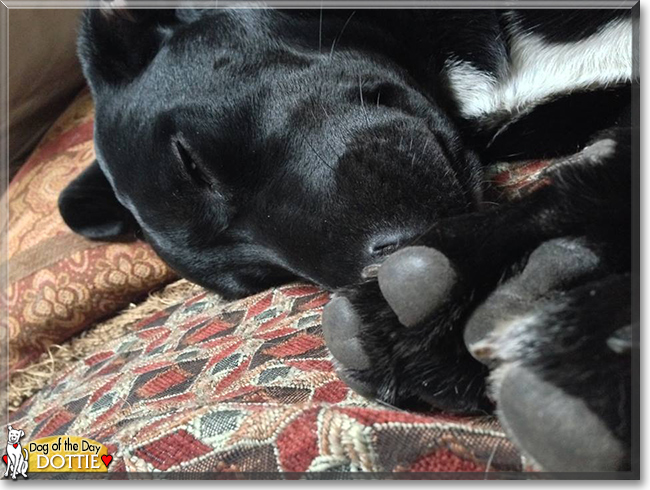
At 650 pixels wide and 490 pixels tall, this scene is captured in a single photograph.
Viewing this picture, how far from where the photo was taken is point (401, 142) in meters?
0.97

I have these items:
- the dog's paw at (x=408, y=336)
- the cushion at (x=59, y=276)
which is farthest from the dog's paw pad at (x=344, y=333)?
the cushion at (x=59, y=276)

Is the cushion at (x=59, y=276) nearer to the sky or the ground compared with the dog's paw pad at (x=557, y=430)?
nearer to the ground

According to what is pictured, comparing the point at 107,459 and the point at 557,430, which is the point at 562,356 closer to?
the point at 557,430

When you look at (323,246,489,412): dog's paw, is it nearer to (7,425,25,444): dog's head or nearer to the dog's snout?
the dog's snout

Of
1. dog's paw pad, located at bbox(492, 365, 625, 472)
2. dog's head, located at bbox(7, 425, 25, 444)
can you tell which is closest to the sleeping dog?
dog's paw pad, located at bbox(492, 365, 625, 472)

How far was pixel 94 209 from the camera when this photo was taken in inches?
64.4

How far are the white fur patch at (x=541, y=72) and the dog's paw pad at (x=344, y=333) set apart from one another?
617mm

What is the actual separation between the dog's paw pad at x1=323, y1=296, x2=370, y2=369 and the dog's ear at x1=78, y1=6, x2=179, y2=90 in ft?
2.45

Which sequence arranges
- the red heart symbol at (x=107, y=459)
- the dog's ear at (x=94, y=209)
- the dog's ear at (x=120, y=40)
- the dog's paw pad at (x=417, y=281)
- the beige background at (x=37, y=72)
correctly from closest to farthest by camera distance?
the dog's paw pad at (x=417, y=281), the red heart symbol at (x=107, y=459), the dog's ear at (x=120, y=40), the dog's ear at (x=94, y=209), the beige background at (x=37, y=72)

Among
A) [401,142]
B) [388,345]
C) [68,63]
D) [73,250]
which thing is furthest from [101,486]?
[68,63]

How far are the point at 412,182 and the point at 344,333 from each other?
280 millimetres

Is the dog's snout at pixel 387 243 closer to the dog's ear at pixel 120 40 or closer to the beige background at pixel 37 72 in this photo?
the dog's ear at pixel 120 40

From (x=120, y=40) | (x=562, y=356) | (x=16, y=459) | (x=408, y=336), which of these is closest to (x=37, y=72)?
(x=120, y=40)

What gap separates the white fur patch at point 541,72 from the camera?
1.06 metres
